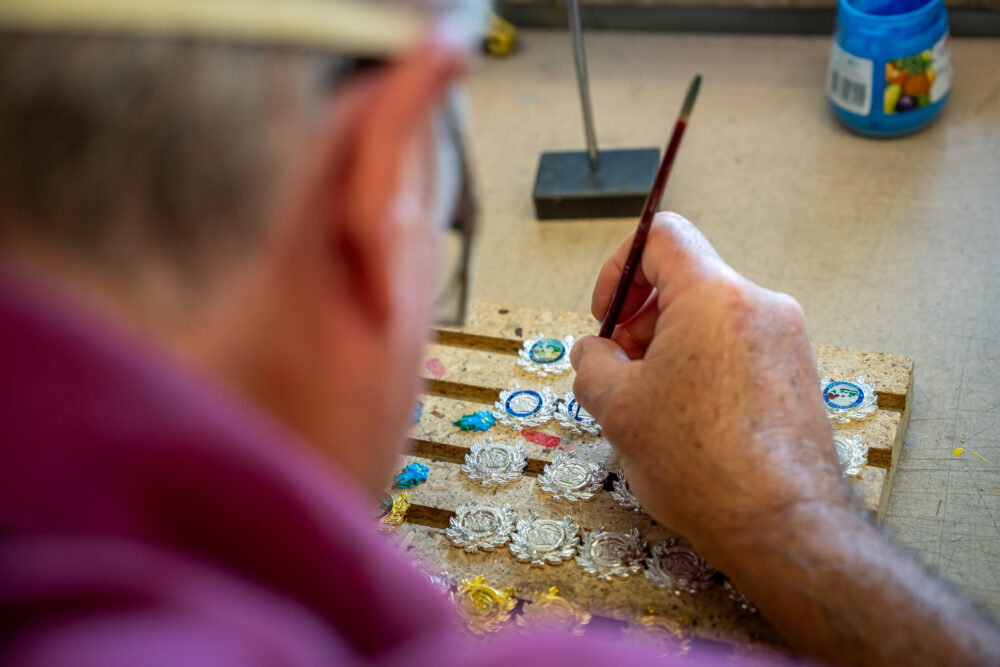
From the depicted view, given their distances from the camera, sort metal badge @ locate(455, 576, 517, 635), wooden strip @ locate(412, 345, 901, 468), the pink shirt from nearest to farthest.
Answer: the pink shirt
metal badge @ locate(455, 576, 517, 635)
wooden strip @ locate(412, 345, 901, 468)

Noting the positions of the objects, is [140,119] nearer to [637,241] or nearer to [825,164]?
[637,241]

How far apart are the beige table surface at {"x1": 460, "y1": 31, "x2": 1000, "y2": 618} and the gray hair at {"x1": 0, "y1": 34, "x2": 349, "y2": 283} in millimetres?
762

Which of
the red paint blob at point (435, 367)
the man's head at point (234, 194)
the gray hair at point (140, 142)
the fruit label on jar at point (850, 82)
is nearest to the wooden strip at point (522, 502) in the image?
the red paint blob at point (435, 367)

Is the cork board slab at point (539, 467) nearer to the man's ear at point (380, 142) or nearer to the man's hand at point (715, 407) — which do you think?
the man's hand at point (715, 407)

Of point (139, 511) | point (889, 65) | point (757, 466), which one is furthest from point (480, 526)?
point (889, 65)

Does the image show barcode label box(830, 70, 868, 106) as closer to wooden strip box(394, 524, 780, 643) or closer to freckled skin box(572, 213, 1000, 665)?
freckled skin box(572, 213, 1000, 665)

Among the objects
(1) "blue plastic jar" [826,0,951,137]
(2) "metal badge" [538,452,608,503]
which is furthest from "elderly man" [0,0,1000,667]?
(1) "blue plastic jar" [826,0,951,137]

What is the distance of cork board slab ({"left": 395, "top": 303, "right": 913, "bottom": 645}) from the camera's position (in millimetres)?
781

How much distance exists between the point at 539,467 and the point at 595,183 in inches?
23.9

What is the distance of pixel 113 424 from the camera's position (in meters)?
0.35

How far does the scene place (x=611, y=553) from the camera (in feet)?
2.68

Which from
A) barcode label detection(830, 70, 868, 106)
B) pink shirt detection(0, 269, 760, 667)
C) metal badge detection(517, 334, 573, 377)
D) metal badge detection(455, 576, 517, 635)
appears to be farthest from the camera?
barcode label detection(830, 70, 868, 106)

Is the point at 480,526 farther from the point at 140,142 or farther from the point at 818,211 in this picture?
the point at 818,211

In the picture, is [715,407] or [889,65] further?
[889,65]
